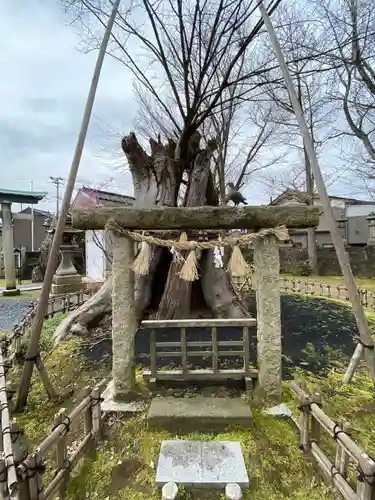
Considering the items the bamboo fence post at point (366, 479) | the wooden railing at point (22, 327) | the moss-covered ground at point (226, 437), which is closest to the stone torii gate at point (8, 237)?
the wooden railing at point (22, 327)

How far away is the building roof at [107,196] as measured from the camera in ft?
56.5

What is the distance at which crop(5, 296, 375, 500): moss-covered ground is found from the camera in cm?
299

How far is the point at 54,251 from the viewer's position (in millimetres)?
4391

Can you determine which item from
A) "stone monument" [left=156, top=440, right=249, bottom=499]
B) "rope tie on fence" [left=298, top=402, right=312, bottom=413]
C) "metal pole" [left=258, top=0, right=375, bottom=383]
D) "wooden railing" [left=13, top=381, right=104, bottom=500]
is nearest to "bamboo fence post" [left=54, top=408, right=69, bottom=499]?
"wooden railing" [left=13, top=381, right=104, bottom=500]

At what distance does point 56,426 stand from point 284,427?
2786 millimetres

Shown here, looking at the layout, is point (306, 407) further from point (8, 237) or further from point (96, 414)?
point (8, 237)

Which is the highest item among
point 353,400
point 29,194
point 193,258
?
point 29,194

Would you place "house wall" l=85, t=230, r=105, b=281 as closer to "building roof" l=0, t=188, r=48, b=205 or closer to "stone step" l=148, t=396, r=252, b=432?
"building roof" l=0, t=188, r=48, b=205

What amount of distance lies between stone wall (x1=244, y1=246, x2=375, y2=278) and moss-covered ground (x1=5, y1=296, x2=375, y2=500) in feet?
47.8

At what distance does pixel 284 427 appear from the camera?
393 cm

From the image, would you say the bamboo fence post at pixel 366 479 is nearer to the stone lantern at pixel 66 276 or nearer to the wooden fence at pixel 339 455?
the wooden fence at pixel 339 455

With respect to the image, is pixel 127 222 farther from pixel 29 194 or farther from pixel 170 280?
pixel 29 194

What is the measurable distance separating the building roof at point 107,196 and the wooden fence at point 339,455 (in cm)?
1499

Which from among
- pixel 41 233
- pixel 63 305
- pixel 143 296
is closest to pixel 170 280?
pixel 143 296
